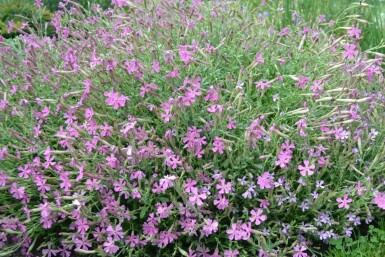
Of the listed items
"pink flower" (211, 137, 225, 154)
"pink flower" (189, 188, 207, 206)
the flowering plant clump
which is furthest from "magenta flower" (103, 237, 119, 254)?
"pink flower" (211, 137, 225, 154)

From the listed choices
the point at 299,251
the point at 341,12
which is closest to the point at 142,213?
the point at 299,251

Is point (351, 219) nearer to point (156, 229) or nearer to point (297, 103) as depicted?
point (297, 103)

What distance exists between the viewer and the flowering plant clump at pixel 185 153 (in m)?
2.66

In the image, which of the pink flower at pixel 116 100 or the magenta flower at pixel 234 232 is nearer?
the magenta flower at pixel 234 232

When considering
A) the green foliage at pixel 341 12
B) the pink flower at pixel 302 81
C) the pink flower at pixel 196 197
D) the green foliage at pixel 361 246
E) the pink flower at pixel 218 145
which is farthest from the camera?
the green foliage at pixel 341 12

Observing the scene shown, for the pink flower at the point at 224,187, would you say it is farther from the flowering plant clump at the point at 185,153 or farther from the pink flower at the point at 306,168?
the pink flower at the point at 306,168

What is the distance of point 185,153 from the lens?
2.94 m

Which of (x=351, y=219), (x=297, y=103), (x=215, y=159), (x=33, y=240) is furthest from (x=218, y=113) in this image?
(x=33, y=240)

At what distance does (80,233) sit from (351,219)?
1361 mm

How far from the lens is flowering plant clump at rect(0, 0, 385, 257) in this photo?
2.66m

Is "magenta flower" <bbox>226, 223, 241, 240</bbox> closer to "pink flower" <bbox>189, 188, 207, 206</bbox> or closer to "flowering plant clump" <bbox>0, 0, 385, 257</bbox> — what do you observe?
"flowering plant clump" <bbox>0, 0, 385, 257</bbox>

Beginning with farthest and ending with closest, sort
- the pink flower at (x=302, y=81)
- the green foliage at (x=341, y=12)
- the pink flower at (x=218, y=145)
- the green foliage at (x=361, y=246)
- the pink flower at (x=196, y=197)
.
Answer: the green foliage at (x=341, y=12), the pink flower at (x=302, y=81), the green foliage at (x=361, y=246), the pink flower at (x=218, y=145), the pink flower at (x=196, y=197)

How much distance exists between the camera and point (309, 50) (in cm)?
331

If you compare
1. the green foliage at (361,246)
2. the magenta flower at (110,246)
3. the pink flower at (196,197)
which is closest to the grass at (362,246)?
the green foliage at (361,246)
